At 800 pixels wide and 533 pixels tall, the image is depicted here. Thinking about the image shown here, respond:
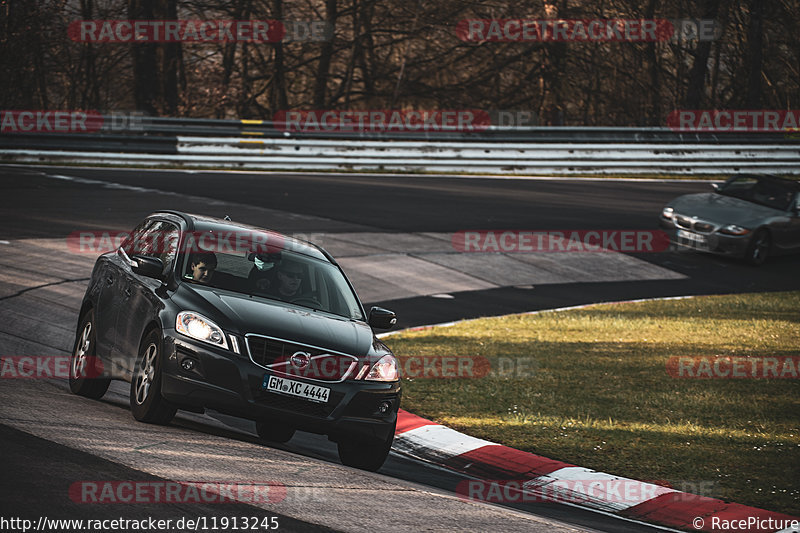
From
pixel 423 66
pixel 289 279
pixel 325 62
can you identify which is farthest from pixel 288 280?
pixel 325 62

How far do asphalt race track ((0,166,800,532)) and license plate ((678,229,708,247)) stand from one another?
0.39 m

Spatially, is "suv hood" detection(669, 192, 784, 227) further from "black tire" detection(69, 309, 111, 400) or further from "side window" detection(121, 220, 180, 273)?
"black tire" detection(69, 309, 111, 400)

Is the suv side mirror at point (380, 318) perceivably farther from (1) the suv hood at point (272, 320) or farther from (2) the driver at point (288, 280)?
(2) the driver at point (288, 280)

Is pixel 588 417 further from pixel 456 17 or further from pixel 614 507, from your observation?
pixel 456 17

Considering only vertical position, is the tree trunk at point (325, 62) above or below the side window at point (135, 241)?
above

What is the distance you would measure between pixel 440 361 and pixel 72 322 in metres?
4.30

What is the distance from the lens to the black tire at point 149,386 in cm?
682

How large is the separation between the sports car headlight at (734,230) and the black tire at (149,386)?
14301 millimetres

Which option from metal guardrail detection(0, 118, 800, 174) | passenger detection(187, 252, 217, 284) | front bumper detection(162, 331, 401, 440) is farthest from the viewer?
metal guardrail detection(0, 118, 800, 174)

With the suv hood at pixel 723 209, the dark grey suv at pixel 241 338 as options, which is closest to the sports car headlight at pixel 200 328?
the dark grey suv at pixel 241 338

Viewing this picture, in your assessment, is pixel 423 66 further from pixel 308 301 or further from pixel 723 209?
pixel 308 301

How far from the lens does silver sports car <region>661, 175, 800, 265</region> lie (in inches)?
750

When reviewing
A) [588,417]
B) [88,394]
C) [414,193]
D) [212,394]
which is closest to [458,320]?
[588,417]

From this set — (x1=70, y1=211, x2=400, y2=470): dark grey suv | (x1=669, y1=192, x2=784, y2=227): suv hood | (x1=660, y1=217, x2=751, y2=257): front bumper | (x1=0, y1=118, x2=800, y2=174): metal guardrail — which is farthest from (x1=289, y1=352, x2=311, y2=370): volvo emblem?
(x1=0, y1=118, x2=800, y2=174): metal guardrail
